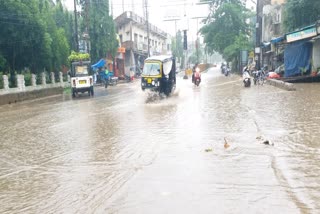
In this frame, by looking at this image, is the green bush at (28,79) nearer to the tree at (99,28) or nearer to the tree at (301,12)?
the tree at (99,28)

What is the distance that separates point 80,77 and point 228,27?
27865mm

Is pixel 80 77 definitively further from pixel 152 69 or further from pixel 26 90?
pixel 152 69

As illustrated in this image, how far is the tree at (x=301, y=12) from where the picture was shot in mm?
23066

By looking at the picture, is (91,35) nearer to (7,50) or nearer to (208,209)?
(7,50)

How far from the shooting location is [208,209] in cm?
457

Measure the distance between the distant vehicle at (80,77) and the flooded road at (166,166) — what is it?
13111 mm

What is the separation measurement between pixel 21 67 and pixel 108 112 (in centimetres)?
1616

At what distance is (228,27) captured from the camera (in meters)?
48.1

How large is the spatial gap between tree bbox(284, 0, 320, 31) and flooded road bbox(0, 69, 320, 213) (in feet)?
44.3

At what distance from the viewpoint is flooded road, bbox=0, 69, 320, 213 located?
489 cm

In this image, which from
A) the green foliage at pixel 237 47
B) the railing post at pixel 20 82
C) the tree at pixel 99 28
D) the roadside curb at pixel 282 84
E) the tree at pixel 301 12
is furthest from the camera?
the green foliage at pixel 237 47

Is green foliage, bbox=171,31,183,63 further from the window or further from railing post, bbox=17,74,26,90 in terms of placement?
the window

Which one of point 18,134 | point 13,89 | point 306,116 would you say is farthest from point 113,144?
point 13,89

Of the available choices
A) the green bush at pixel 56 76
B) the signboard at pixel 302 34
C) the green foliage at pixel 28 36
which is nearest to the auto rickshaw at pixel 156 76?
the signboard at pixel 302 34
